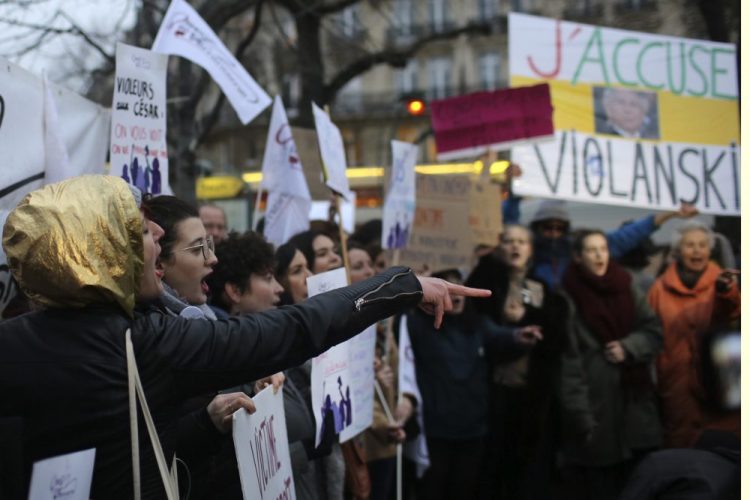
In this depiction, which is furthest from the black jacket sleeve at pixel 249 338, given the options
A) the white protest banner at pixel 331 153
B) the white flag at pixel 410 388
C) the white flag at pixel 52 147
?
the white flag at pixel 410 388

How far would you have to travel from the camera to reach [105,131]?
4.33 m

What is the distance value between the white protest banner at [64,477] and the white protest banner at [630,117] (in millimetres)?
4779

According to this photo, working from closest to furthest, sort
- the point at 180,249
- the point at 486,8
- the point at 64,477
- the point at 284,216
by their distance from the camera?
1. the point at 64,477
2. the point at 180,249
3. the point at 284,216
4. the point at 486,8

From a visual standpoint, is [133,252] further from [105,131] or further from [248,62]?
[248,62]

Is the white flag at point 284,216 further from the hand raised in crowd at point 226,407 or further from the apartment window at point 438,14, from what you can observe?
the apartment window at point 438,14

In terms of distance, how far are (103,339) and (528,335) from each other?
3.88 m

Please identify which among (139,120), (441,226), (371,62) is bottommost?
(441,226)

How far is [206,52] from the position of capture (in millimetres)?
4652

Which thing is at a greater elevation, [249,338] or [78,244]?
[78,244]

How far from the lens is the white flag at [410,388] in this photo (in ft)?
16.5

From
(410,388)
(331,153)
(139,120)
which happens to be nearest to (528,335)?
(410,388)

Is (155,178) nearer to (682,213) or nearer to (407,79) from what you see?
(682,213)

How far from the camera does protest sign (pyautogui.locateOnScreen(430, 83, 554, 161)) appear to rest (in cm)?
634

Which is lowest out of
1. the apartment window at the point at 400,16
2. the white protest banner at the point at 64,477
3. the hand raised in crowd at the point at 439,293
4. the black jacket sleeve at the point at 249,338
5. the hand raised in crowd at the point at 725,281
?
the white protest banner at the point at 64,477
